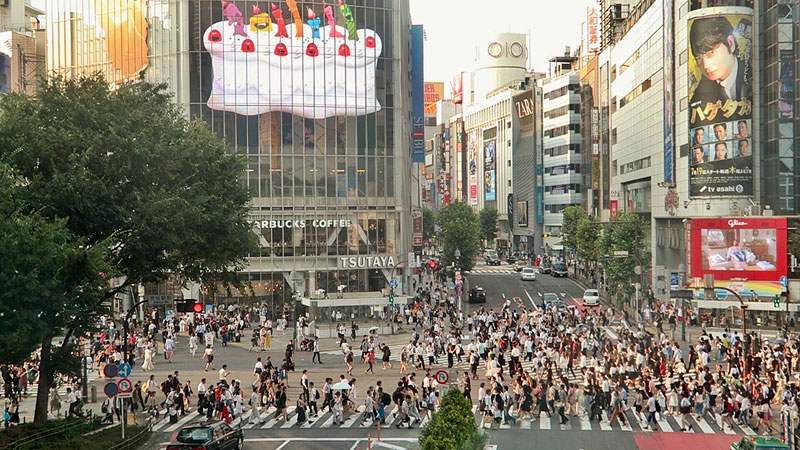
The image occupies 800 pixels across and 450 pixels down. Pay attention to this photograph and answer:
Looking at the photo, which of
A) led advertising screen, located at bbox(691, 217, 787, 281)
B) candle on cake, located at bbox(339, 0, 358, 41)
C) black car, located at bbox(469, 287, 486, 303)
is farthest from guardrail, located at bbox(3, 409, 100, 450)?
black car, located at bbox(469, 287, 486, 303)

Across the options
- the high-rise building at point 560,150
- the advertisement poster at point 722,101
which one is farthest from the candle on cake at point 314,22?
the high-rise building at point 560,150

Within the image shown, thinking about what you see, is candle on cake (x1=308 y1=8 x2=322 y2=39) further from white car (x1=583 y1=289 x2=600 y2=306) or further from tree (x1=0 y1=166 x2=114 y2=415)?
tree (x1=0 y1=166 x2=114 y2=415)

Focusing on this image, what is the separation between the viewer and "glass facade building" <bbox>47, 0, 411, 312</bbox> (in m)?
75.0

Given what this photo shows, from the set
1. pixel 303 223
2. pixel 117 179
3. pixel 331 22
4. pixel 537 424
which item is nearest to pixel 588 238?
pixel 303 223

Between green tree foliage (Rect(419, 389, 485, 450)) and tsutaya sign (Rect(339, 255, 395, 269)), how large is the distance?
171ft

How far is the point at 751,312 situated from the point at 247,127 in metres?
42.1

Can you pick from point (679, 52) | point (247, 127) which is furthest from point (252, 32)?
point (679, 52)

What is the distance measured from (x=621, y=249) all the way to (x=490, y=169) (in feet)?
370

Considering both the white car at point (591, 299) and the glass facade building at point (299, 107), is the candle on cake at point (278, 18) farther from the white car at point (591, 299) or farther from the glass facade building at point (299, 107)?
the white car at point (591, 299)

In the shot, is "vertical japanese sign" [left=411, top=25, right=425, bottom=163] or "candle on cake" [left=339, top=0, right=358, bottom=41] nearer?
"candle on cake" [left=339, top=0, right=358, bottom=41]

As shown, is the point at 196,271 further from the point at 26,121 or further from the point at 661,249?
the point at 661,249

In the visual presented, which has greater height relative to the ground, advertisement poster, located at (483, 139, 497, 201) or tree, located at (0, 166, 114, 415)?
advertisement poster, located at (483, 139, 497, 201)

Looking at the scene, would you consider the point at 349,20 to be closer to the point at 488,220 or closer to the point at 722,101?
the point at 722,101

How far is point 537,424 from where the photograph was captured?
3291cm
